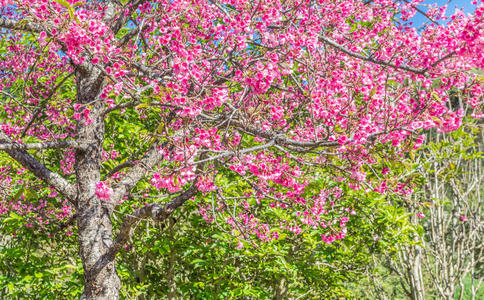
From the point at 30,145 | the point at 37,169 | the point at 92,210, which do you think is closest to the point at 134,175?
the point at 92,210

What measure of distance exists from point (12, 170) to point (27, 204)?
0.44 m

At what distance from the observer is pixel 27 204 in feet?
15.2

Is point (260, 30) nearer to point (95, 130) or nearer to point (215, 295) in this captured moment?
point (95, 130)

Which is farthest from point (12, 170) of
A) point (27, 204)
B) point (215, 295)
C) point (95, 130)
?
point (215, 295)

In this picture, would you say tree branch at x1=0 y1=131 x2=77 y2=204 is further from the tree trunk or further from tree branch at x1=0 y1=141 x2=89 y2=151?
tree branch at x1=0 y1=141 x2=89 y2=151

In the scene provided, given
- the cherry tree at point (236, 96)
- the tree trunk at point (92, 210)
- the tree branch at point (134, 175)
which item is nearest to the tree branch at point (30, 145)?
the cherry tree at point (236, 96)

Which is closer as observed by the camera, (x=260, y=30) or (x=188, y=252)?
(x=260, y=30)

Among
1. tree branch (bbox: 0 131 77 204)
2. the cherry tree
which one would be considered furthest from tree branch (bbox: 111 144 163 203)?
tree branch (bbox: 0 131 77 204)

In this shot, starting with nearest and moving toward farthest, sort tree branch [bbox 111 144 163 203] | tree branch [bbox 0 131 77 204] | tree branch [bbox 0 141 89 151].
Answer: tree branch [bbox 0 141 89 151] → tree branch [bbox 0 131 77 204] → tree branch [bbox 111 144 163 203]

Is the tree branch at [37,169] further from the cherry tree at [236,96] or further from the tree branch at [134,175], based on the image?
the tree branch at [134,175]

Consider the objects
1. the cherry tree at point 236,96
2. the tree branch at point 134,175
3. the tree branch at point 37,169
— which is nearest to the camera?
the cherry tree at point 236,96

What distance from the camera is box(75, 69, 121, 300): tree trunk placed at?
3.11m

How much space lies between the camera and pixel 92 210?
321 centimetres

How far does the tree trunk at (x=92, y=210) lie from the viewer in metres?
3.11
